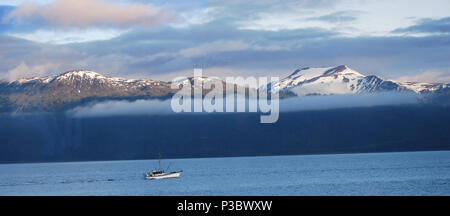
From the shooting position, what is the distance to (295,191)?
255 feet
